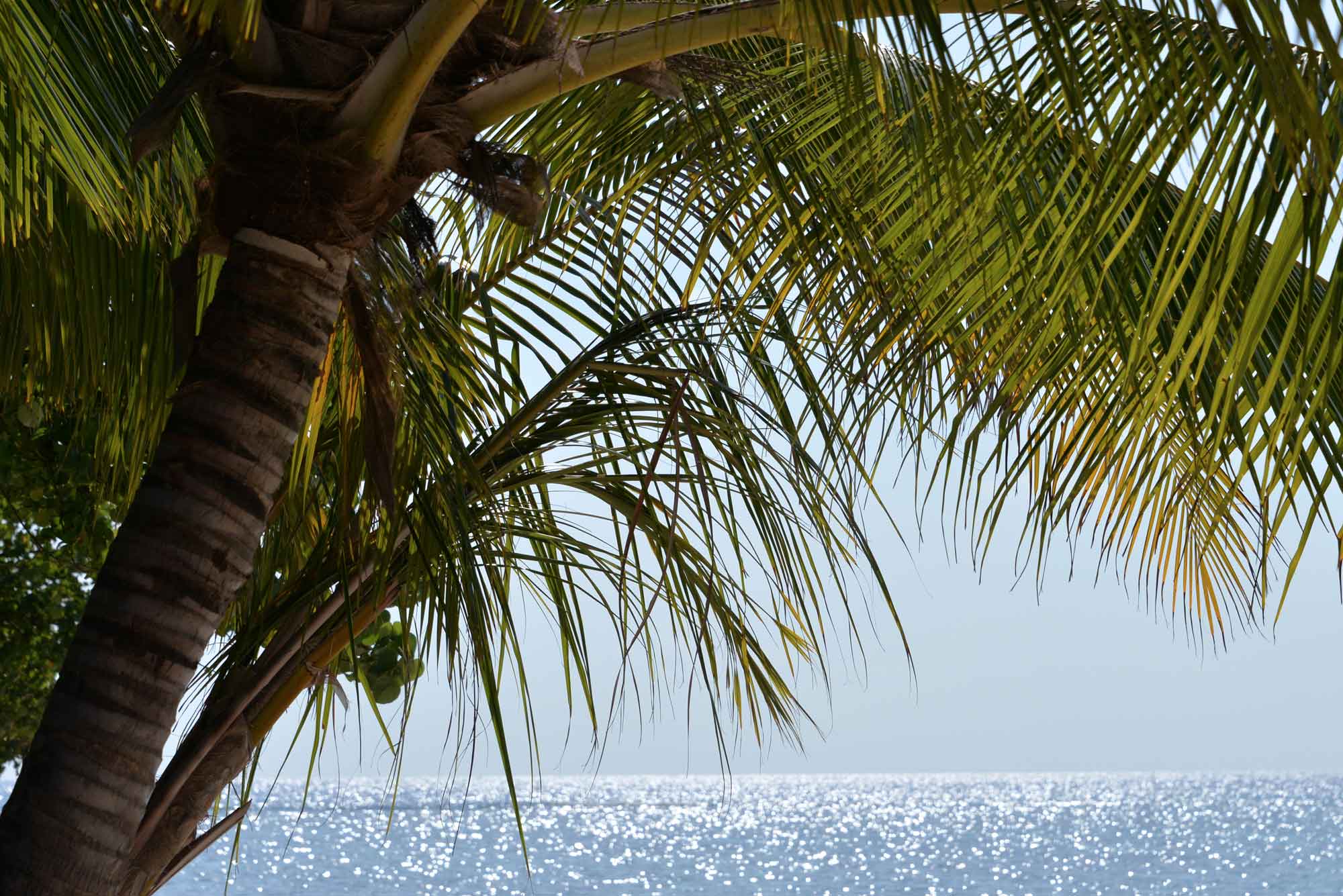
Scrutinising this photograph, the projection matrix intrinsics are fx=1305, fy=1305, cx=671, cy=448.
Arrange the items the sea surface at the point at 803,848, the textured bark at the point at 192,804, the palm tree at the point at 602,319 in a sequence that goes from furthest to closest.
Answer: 1. the sea surface at the point at 803,848
2. the textured bark at the point at 192,804
3. the palm tree at the point at 602,319

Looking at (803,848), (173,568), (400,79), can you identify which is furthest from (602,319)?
(803,848)

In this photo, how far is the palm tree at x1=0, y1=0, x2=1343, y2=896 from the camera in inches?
71.0

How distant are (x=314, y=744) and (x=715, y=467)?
1.09m

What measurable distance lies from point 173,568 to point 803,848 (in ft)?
138

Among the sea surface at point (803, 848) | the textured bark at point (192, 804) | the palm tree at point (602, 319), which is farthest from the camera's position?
the sea surface at point (803, 848)

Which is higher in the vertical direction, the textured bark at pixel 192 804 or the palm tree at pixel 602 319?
the palm tree at pixel 602 319

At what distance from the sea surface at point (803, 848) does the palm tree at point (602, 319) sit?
64 centimetres

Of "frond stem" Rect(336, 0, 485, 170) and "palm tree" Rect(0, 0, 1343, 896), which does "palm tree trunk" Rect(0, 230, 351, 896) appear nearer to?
"palm tree" Rect(0, 0, 1343, 896)

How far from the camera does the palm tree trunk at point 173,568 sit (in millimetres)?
1839

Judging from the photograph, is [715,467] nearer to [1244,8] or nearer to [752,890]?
[1244,8]

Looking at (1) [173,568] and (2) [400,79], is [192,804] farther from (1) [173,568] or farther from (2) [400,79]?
(2) [400,79]

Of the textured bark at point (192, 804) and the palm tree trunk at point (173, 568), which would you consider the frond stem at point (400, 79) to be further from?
the textured bark at point (192, 804)

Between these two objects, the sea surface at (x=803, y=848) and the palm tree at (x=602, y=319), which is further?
the sea surface at (x=803, y=848)

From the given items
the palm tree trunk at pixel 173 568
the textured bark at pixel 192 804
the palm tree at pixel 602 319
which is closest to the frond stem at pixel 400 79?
the palm tree at pixel 602 319
